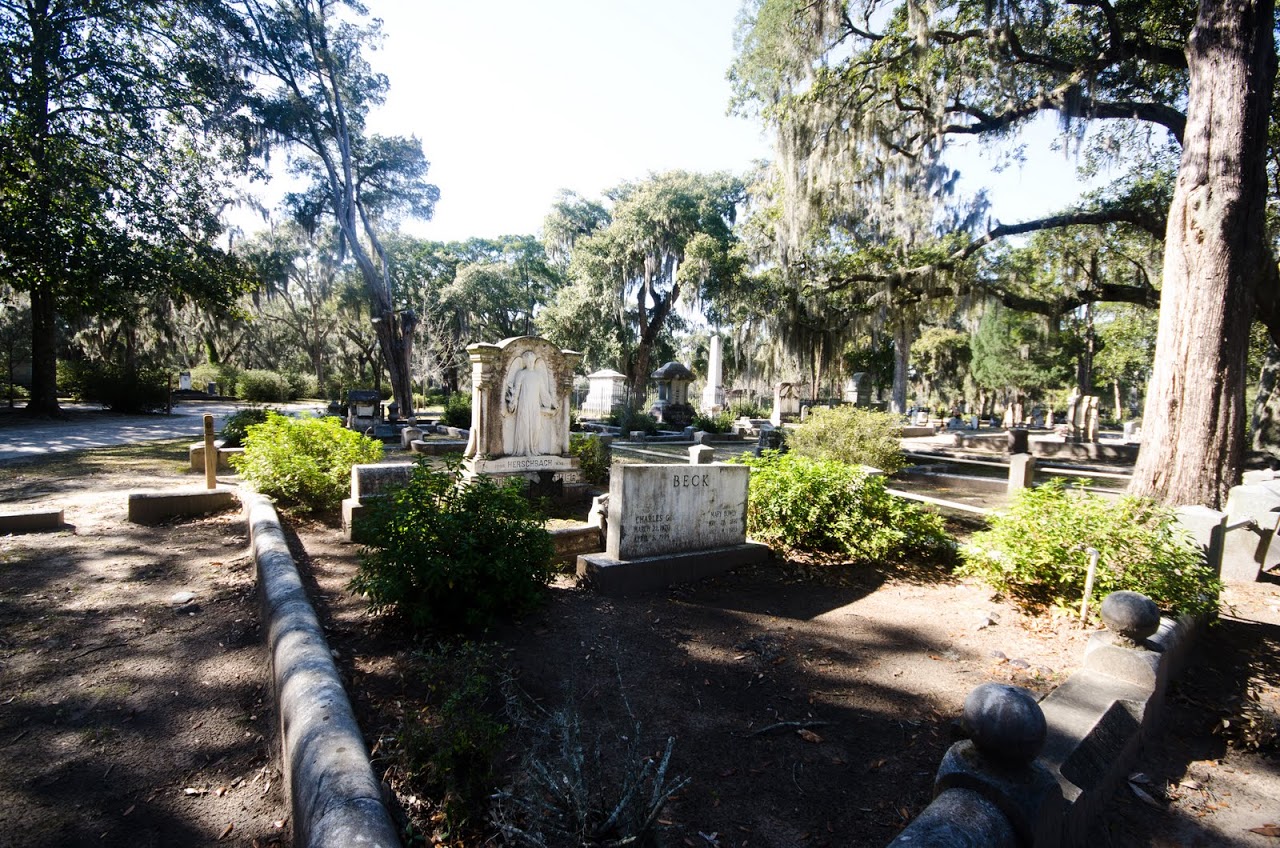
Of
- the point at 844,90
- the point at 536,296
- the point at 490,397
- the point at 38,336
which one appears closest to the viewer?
the point at 490,397

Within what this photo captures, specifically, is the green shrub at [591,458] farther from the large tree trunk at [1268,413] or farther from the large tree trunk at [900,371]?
the large tree trunk at [900,371]

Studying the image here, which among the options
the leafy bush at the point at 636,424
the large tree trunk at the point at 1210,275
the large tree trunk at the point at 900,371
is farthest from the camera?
the large tree trunk at the point at 900,371

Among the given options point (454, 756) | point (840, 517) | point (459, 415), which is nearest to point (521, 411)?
point (840, 517)

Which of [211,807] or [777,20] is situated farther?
[777,20]

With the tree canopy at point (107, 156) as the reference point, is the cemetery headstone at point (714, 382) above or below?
below

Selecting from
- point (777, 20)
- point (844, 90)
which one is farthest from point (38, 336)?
point (844, 90)

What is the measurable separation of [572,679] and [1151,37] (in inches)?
582

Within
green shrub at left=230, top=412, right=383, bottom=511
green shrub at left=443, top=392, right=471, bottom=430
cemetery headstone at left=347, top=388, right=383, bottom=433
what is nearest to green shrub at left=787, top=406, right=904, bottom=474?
green shrub at left=230, top=412, right=383, bottom=511

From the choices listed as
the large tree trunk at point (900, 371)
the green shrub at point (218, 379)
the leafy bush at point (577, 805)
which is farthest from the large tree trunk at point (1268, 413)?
the green shrub at point (218, 379)

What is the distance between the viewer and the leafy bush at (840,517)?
19.4ft

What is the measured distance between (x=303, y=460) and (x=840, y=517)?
6.02m

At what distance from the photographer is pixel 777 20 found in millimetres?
10672

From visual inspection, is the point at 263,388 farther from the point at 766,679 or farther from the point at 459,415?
the point at 766,679

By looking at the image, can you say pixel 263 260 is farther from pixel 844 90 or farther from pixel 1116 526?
pixel 1116 526
